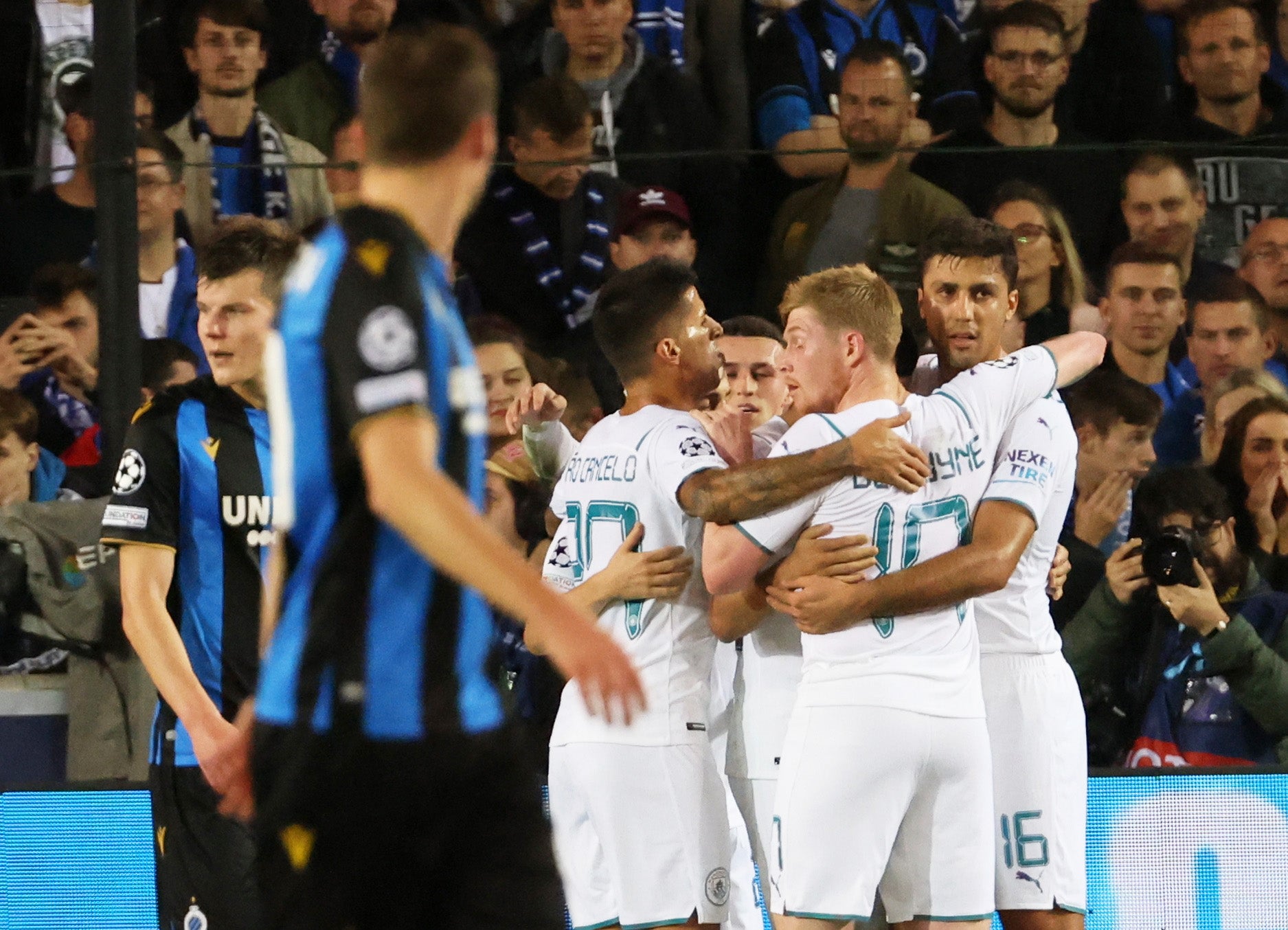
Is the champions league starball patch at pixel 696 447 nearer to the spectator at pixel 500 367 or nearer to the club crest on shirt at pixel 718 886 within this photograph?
the club crest on shirt at pixel 718 886

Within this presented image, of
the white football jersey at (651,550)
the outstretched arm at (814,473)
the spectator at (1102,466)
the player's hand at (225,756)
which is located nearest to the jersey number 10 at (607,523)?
the white football jersey at (651,550)

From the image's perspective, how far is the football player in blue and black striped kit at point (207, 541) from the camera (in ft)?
12.6

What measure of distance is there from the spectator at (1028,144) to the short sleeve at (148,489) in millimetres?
3261

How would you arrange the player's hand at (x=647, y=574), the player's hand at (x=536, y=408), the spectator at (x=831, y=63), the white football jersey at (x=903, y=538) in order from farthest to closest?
1. the spectator at (x=831, y=63)
2. the player's hand at (x=536, y=408)
3. the player's hand at (x=647, y=574)
4. the white football jersey at (x=903, y=538)

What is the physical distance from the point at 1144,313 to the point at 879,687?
2.92 meters

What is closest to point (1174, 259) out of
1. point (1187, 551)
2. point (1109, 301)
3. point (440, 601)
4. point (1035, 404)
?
point (1109, 301)

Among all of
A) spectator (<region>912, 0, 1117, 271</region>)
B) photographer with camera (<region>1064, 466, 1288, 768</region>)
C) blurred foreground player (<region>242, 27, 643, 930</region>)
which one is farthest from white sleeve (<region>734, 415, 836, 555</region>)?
spectator (<region>912, 0, 1117, 271</region>)

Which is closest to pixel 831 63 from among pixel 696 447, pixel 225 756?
pixel 696 447

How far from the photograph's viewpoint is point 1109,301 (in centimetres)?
625

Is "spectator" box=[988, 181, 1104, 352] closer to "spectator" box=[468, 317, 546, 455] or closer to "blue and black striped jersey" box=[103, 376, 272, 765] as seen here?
"spectator" box=[468, 317, 546, 455]

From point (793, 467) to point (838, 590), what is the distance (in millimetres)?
314

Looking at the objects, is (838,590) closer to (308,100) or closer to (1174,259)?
(1174,259)

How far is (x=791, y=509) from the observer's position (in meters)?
4.00

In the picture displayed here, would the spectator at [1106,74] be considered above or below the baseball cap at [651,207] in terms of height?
above
